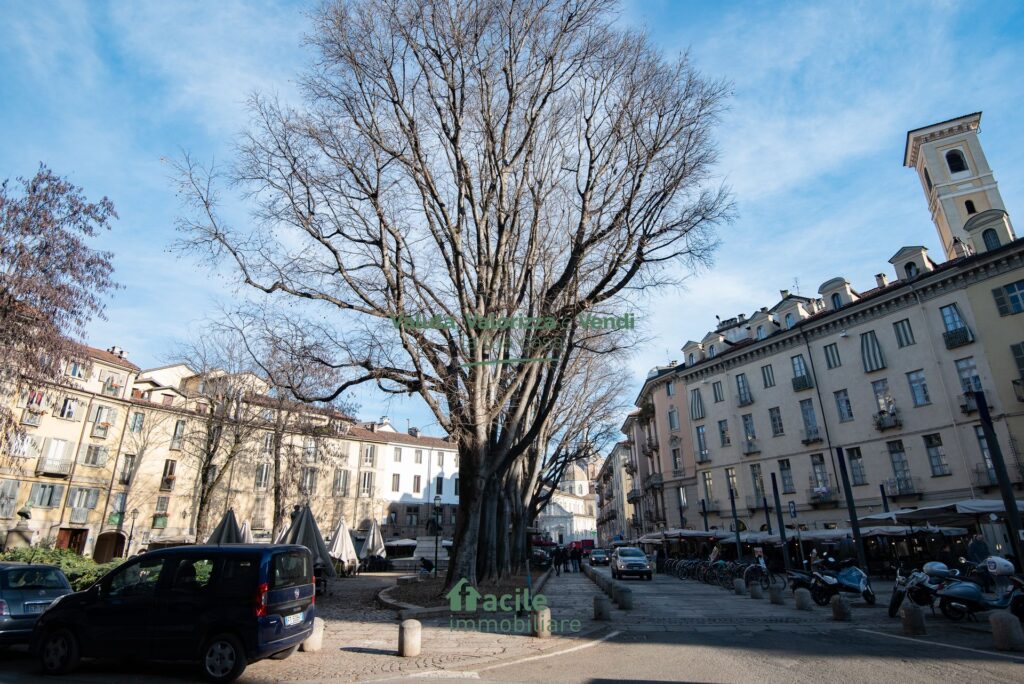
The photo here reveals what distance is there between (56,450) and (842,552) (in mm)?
43357

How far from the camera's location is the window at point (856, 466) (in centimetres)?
3058

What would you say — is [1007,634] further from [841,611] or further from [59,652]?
[59,652]

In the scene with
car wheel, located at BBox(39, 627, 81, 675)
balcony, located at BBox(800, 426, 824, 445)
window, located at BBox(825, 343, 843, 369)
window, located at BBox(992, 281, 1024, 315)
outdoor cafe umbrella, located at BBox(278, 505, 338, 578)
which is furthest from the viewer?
balcony, located at BBox(800, 426, 824, 445)

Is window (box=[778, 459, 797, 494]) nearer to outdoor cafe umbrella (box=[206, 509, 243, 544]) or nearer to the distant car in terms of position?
the distant car

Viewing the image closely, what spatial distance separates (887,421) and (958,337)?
558cm

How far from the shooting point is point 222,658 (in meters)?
6.64

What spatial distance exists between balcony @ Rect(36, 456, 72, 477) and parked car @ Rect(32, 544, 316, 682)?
30975 mm

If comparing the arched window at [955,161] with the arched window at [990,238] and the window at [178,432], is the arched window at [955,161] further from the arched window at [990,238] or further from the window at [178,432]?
the window at [178,432]

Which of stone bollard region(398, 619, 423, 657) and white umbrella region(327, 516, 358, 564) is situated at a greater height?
white umbrella region(327, 516, 358, 564)

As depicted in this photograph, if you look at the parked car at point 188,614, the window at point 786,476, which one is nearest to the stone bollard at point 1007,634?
the parked car at point 188,614

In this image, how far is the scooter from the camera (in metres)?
13.1

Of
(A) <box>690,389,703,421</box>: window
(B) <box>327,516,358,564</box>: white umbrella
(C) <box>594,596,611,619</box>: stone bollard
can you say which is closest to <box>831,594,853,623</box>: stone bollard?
(C) <box>594,596,611,619</box>: stone bollard

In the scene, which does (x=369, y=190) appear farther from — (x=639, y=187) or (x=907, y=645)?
(x=907, y=645)

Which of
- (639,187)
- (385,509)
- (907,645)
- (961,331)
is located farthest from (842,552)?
(385,509)
